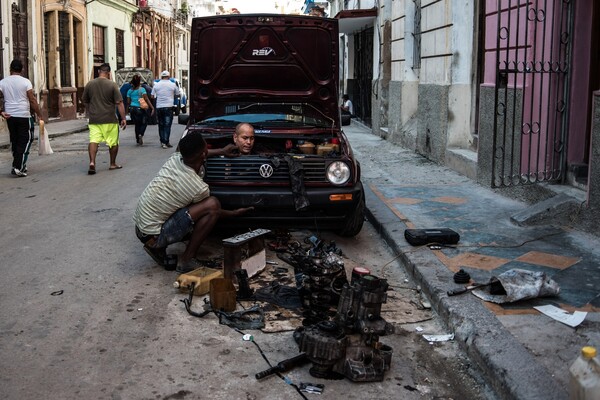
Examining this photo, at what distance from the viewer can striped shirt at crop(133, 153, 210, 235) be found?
6.07 meters

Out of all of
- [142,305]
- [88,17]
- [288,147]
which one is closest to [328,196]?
[288,147]

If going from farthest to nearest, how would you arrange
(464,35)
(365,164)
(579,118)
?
(365,164) < (464,35) < (579,118)

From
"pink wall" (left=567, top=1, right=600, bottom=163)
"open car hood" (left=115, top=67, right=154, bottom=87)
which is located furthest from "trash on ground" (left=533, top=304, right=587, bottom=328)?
"open car hood" (left=115, top=67, right=154, bottom=87)

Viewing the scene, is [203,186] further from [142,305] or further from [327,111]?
[327,111]

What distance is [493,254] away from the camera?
6.33m

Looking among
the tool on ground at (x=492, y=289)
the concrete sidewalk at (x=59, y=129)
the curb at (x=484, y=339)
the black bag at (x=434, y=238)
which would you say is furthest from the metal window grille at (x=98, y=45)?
the tool on ground at (x=492, y=289)

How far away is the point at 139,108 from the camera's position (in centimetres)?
1783

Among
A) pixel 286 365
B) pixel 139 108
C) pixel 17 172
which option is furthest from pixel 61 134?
pixel 286 365

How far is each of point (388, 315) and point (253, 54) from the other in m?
4.33

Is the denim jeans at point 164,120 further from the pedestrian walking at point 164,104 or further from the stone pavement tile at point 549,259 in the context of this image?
the stone pavement tile at point 549,259

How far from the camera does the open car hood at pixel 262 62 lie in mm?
8273

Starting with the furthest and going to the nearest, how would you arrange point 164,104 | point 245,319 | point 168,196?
point 164,104 → point 168,196 → point 245,319

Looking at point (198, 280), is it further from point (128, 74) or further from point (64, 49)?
point (128, 74)

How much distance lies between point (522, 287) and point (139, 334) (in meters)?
2.61
